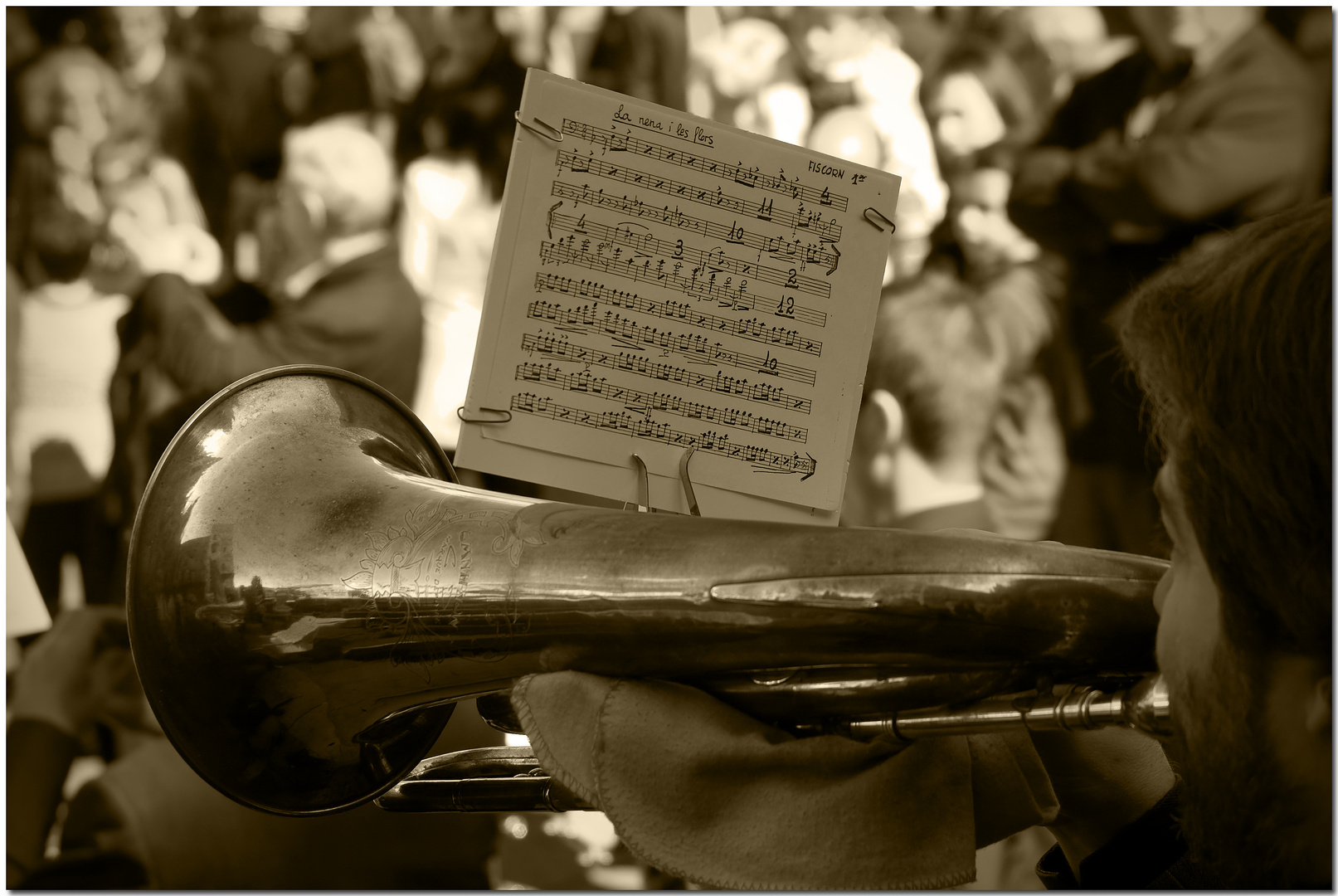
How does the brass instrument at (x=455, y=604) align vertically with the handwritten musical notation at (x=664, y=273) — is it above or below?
below

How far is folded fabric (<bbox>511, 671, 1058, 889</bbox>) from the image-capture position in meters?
0.86

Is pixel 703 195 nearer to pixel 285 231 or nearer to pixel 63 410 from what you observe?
pixel 285 231

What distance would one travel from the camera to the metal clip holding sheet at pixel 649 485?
1217 millimetres

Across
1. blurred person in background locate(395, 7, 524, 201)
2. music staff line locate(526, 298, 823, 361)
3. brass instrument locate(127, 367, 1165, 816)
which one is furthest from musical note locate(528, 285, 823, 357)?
blurred person in background locate(395, 7, 524, 201)

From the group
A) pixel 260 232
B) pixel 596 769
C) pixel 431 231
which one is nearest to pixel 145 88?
pixel 260 232

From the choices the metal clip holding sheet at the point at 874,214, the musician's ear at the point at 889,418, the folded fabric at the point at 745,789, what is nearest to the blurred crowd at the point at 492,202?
the musician's ear at the point at 889,418

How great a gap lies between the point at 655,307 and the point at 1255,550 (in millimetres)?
681

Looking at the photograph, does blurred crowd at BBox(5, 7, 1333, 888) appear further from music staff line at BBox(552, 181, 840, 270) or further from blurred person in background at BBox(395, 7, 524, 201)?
music staff line at BBox(552, 181, 840, 270)

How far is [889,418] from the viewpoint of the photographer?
296 cm

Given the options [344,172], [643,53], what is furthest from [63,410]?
[643,53]

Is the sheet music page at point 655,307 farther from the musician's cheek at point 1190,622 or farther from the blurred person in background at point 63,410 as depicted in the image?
the blurred person in background at point 63,410

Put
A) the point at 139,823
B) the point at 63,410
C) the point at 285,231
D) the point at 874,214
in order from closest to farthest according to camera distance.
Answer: the point at 874,214, the point at 139,823, the point at 63,410, the point at 285,231

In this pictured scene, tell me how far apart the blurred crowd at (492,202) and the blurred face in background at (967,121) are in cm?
1

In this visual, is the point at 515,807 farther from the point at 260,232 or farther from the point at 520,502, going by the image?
the point at 260,232
